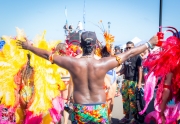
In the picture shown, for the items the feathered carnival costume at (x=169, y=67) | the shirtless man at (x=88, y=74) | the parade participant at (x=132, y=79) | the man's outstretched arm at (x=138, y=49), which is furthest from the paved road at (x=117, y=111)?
the man's outstretched arm at (x=138, y=49)

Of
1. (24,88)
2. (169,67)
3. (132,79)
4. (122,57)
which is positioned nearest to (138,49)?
(122,57)

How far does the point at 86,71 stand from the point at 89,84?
0.49 ft

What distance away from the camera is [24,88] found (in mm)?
3455

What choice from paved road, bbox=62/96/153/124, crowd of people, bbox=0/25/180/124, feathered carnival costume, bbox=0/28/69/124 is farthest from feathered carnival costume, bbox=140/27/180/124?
paved road, bbox=62/96/153/124

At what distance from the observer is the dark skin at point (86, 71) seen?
256 centimetres

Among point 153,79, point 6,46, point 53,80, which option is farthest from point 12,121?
point 153,79

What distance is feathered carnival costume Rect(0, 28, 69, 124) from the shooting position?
351cm

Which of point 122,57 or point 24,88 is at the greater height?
point 122,57

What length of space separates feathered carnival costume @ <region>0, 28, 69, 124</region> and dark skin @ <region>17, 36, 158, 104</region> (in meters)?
1.03

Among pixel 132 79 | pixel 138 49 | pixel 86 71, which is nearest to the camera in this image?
pixel 86 71

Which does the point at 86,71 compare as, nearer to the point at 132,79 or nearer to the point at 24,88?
the point at 24,88

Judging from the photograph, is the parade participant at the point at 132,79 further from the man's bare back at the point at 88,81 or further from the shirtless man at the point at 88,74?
the man's bare back at the point at 88,81

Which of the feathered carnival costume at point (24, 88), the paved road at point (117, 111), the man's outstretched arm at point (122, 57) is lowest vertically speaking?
the paved road at point (117, 111)

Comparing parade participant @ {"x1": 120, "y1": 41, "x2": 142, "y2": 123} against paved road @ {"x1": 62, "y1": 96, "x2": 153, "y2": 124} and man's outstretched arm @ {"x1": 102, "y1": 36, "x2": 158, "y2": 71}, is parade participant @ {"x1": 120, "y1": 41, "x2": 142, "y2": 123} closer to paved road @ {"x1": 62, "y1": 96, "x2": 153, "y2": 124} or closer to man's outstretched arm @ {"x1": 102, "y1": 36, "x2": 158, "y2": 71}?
paved road @ {"x1": 62, "y1": 96, "x2": 153, "y2": 124}
